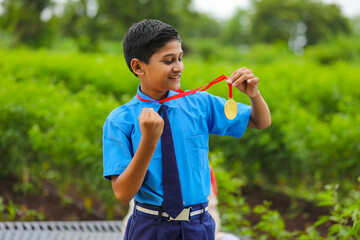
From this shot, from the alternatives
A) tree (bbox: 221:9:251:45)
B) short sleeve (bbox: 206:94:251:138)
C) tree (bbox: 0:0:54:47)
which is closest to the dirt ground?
short sleeve (bbox: 206:94:251:138)

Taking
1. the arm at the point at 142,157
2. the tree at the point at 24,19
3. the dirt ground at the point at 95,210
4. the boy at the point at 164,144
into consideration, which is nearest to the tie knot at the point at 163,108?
the boy at the point at 164,144

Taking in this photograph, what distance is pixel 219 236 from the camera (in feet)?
8.96

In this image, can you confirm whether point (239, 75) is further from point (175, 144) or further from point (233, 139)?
point (233, 139)

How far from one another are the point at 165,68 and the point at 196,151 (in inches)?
Result: 13.2

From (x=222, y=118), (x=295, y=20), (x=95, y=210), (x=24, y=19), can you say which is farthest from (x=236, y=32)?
(x=222, y=118)

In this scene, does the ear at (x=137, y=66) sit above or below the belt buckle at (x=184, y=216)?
above

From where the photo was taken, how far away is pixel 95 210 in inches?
183

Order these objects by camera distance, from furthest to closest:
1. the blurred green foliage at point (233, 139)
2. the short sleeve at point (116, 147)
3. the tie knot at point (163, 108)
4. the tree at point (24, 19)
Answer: the tree at point (24, 19) < the blurred green foliage at point (233, 139) < the tie knot at point (163, 108) < the short sleeve at point (116, 147)

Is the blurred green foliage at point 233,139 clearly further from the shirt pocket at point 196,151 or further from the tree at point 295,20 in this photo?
the tree at point 295,20

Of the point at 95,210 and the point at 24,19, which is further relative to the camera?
the point at 24,19

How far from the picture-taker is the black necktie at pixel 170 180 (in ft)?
5.20

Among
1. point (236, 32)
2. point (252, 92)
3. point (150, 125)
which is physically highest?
point (236, 32)

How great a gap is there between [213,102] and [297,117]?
2.55 m

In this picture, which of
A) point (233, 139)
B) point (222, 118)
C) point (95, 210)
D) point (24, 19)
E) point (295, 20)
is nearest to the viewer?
point (222, 118)
